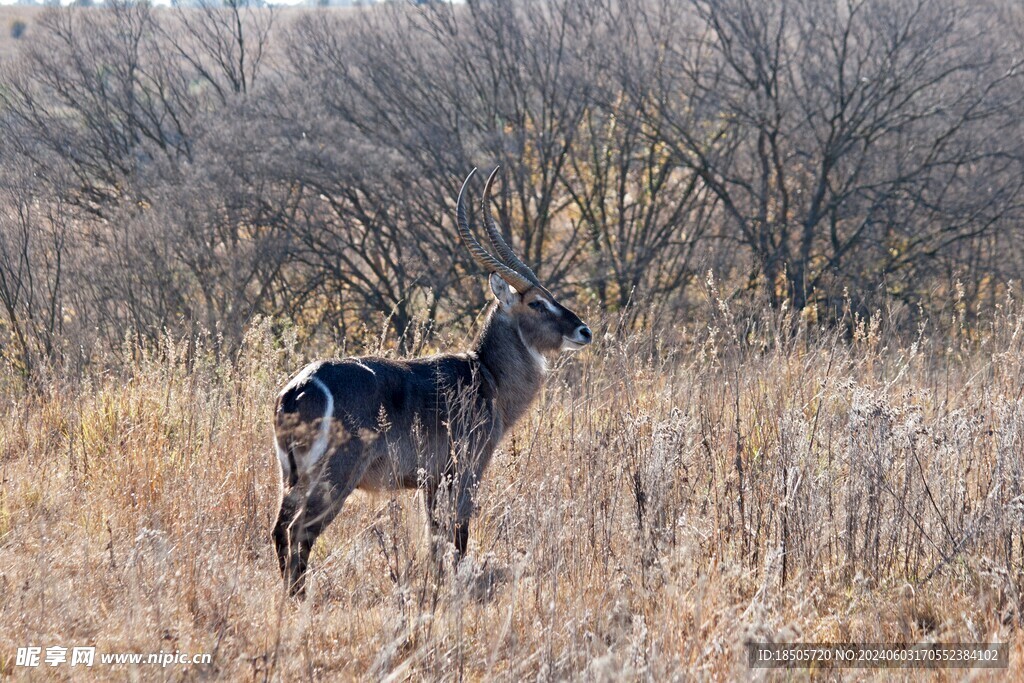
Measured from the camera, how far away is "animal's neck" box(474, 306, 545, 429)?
6.78 metres

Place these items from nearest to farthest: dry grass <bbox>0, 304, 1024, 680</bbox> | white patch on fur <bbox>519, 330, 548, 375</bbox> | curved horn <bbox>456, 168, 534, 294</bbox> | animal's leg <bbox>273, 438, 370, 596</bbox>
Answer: dry grass <bbox>0, 304, 1024, 680</bbox> → animal's leg <bbox>273, 438, 370, 596</bbox> → curved horn <bbox>456, 168, 534, 294</bbox> → white patch on fur <bbox>519, 330, 548, 375</bbox>

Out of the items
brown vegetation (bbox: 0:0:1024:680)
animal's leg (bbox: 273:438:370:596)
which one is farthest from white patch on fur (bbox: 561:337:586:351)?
animal's leg (bbox: 273:438:370:596)

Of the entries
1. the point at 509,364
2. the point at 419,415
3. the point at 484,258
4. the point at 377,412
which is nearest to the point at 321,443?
the point at 377,412

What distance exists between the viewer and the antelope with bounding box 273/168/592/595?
5359 mm

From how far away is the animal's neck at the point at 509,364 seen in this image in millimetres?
6781

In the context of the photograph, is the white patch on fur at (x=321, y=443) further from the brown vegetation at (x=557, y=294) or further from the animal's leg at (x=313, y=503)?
the brown vegetation at (x=557, y=294)

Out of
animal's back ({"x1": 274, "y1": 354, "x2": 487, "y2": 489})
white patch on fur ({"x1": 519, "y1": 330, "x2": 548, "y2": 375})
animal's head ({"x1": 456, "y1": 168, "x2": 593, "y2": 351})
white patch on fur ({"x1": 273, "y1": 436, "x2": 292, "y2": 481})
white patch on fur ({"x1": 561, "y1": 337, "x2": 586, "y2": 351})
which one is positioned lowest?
white patch on fur ({"x1": 273, "y1": 436, "x2": 292, "y2": 481})

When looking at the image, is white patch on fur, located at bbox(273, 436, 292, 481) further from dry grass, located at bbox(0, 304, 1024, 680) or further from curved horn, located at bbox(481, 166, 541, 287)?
curved horn, located at bbox(481, 166, 541, 287)

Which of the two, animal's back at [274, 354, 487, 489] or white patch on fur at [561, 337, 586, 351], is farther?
white patch on fur at [561, 337, 586, 351]

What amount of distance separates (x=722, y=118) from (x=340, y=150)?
583 centimetres

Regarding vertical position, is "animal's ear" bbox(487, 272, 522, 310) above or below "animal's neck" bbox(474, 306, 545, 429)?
above

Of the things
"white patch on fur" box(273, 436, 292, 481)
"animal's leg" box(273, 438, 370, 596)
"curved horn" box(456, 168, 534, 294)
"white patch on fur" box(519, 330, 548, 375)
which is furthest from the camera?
"white patch on fur" box(519, 330, 548, 375)

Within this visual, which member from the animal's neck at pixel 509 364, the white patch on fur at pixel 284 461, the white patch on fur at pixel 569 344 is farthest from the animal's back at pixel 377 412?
the white patch on fur at pixel 569 344

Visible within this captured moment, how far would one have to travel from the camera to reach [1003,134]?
51.8 ft
